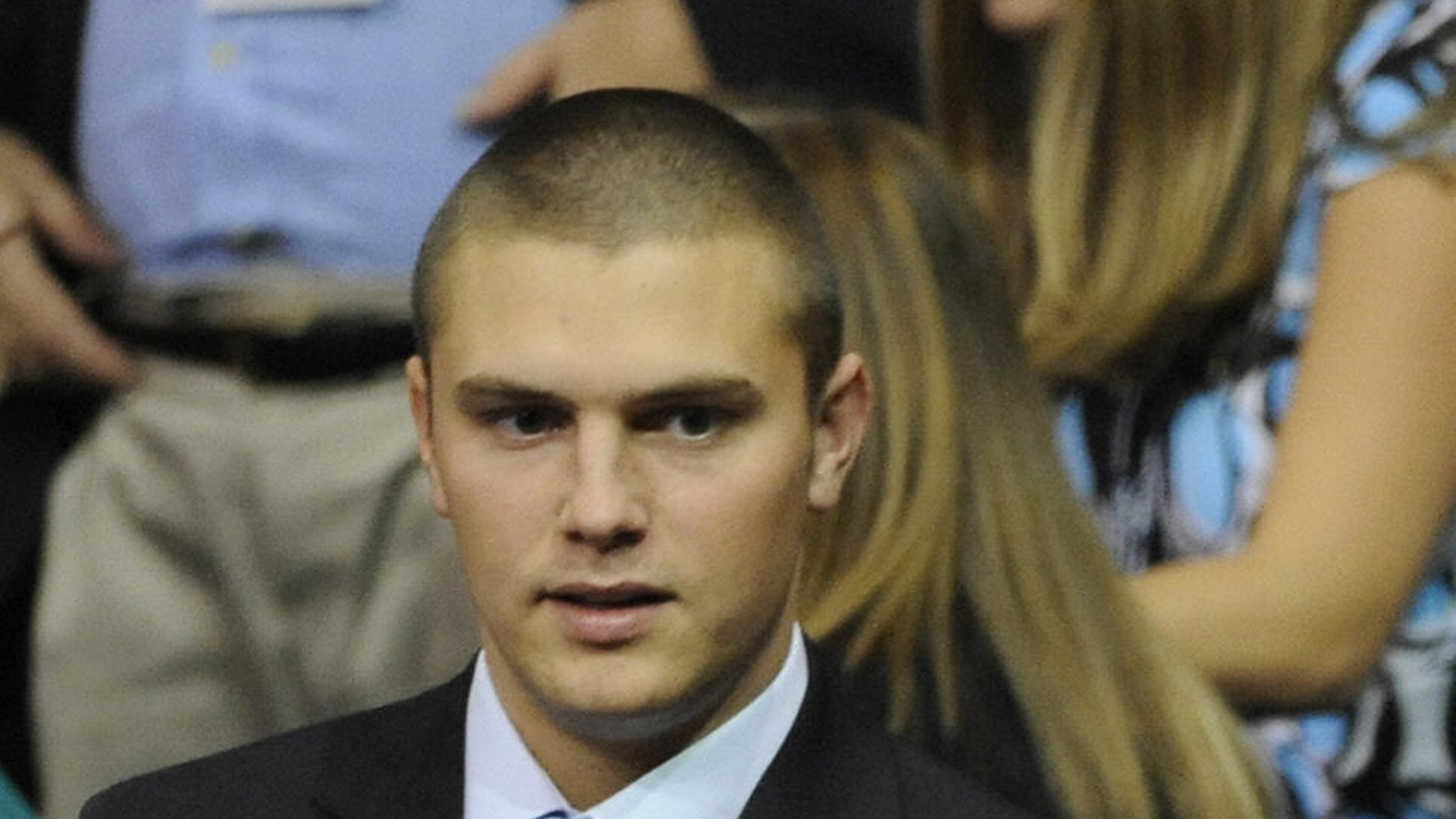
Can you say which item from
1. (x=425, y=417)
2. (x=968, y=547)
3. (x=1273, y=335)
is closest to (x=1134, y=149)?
(x=1273, y=335)

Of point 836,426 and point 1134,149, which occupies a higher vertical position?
point 1134,149

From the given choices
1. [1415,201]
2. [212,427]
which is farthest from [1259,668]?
[212,427]

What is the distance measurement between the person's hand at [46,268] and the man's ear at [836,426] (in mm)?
667

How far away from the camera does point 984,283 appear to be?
143 centimetres

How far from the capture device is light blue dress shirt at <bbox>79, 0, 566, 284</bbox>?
149 cm

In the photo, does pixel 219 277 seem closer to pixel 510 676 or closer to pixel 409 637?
pixel 409 637

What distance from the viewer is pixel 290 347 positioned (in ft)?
4.92

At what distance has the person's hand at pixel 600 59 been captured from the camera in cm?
147

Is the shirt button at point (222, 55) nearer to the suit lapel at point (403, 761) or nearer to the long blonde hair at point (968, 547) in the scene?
the long blonde hair at point (968, 547)

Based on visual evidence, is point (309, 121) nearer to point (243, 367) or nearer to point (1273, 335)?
point (243, 367)

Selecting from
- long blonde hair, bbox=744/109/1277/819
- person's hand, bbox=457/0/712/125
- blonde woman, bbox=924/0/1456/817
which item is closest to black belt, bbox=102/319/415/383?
person's hand, bbox=457/0/712/125

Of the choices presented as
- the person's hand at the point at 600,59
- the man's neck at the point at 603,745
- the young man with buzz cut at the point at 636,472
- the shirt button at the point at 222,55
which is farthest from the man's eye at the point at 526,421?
the shirt button at the point at 222,55

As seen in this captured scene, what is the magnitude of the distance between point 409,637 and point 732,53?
420mm

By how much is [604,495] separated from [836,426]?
0.46ft
